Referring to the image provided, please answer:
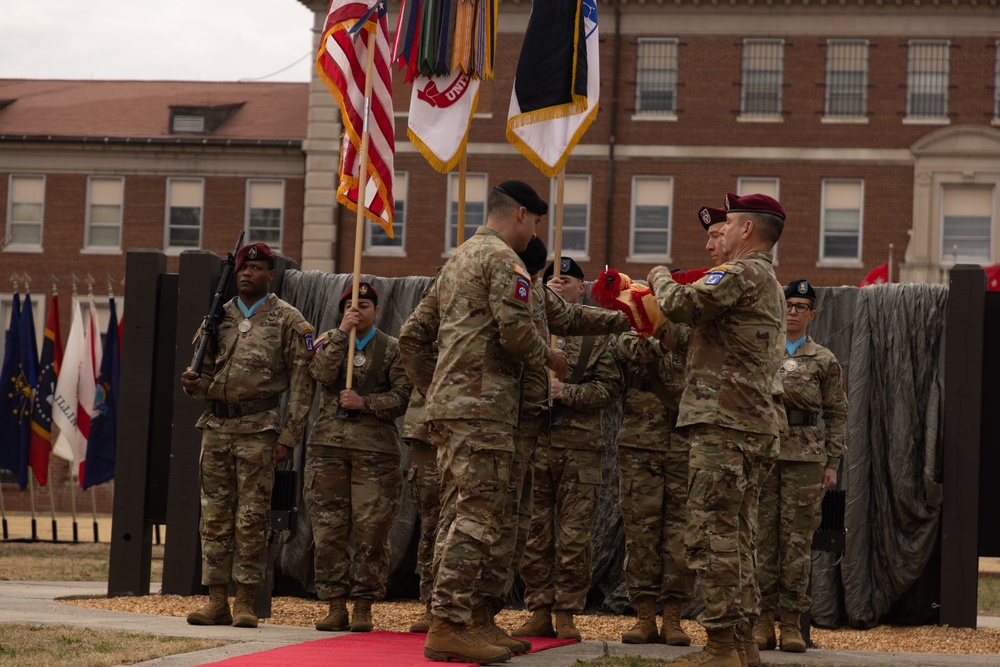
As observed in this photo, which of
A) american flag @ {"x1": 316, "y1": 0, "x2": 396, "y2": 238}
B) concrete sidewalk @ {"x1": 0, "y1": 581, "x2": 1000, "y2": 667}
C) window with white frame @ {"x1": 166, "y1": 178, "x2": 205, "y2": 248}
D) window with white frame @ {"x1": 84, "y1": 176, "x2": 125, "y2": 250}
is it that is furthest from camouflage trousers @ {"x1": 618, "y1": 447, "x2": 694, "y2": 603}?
window with white frame @ {"x1": 84, "y1": 176, "x2": 125, "y2": 250}

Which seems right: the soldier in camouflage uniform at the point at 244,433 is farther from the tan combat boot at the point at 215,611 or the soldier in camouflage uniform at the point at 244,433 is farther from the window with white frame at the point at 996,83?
the window with white frame at the point at 996,83

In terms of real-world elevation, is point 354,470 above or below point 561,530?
above

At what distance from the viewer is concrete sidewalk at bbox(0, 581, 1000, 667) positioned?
24.4 feet

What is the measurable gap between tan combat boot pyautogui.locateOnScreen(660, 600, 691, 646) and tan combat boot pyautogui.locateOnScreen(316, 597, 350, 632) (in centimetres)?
204

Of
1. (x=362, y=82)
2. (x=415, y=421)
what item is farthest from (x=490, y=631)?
(x=362, y=82)

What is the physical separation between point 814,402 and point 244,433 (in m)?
3.78

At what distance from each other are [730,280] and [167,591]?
18.7 ft

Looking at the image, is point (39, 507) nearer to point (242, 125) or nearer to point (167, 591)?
point (242, 125)

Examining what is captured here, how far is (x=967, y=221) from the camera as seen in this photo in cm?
3394

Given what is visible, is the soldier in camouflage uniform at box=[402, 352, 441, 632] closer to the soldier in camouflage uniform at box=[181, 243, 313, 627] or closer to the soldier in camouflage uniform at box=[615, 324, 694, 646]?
the soldier in camouflage uniform at box=[181, 243, 313, 627]

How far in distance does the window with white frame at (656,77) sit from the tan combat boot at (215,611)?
90.1 ft

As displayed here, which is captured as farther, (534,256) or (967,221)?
(967,221)

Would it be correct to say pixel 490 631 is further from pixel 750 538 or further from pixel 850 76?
pixel 850 76

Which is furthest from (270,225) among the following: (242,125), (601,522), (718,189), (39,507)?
(601,522)
